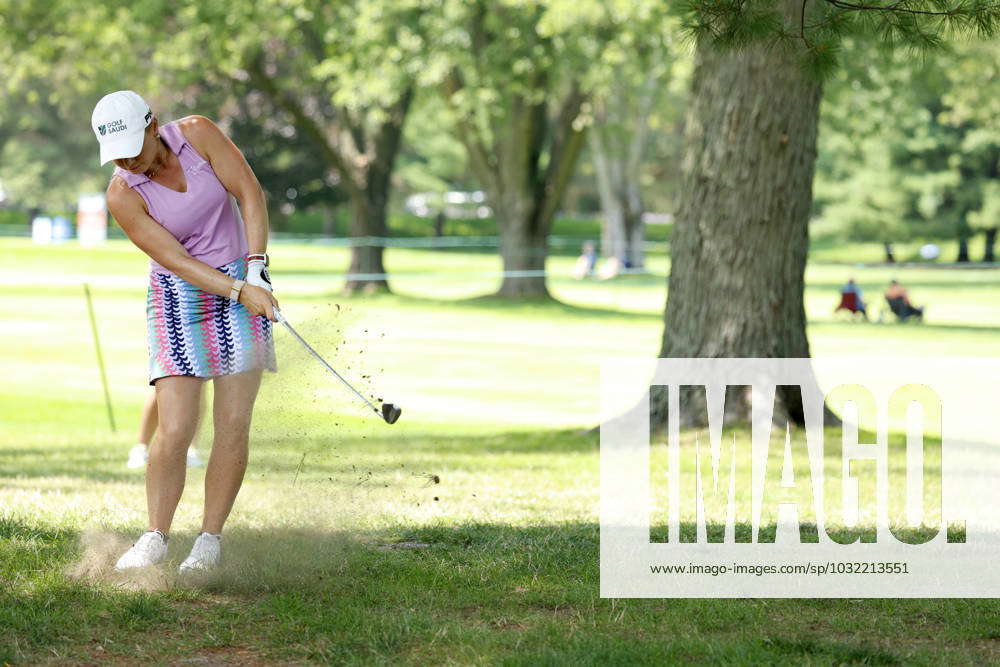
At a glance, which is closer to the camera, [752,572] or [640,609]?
[640,609]

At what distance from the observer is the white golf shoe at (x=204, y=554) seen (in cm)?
510

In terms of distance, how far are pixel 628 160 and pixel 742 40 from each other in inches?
1588

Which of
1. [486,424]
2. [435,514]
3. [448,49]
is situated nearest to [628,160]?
[448,49]

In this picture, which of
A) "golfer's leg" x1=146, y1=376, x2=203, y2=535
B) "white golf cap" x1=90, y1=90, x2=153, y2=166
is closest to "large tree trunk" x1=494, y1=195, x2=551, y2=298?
"golfer's leg" x1=146, y1=376, x2=203, y2=535

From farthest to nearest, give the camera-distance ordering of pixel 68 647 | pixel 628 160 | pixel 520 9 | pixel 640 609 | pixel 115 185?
pixel 628 160 < pixel 520 9 < pixel 115 185 < pixel 640 609 < pixel 68 647

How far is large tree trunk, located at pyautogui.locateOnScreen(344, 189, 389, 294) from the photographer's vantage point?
31.5 metres

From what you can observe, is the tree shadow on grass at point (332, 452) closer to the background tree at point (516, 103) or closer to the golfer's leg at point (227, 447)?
the golfer's leg at point (227, 447)

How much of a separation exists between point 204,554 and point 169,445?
427 millimetres

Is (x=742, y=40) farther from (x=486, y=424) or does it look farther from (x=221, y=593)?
(x=486, y=424)

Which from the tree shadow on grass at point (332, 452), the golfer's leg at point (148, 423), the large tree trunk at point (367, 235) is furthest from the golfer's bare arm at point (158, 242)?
the large tree trunk at point (367, 235)

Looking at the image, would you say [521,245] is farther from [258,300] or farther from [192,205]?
[258,300]

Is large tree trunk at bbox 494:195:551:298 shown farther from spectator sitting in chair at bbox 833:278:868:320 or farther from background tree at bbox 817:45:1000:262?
background tree at bbox 817:45:1000:262

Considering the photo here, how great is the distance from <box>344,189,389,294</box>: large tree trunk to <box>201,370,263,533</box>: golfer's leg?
2605 centimetres

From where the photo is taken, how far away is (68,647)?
4.29 m
